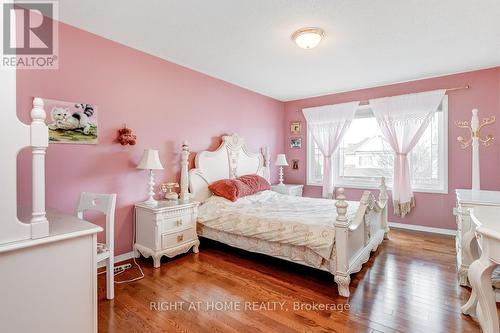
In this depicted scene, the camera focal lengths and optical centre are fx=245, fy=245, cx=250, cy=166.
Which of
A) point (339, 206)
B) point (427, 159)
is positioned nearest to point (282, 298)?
point (339, 206)

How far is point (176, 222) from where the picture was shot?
283 cm

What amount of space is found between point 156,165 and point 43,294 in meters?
1.69

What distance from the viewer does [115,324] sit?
1716mm

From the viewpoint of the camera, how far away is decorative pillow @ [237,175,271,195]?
3.81m

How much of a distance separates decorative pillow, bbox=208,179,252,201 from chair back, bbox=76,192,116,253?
1544mm

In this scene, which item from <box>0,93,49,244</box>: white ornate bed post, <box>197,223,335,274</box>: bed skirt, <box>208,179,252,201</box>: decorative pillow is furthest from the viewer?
<box>208,179,252,201</box>: decorative pillow

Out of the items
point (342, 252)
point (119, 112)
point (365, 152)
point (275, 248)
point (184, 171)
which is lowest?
point (275, 248)

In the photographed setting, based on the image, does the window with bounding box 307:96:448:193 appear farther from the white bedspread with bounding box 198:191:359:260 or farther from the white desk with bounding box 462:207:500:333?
the white desk with bounding box 462:207:500:333

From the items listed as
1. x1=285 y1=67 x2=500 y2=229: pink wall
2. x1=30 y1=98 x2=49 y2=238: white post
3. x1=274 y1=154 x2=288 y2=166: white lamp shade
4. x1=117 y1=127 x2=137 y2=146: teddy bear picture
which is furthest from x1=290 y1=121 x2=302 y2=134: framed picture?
x1=30 y1=98 x2=49 y2=238: white post

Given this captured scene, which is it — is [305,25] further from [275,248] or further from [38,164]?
[38,164]

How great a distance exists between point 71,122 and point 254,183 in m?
2.45

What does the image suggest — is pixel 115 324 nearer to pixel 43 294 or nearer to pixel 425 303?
pixel 43 294

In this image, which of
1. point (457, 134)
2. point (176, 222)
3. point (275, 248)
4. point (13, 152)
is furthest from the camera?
point (457, 134)

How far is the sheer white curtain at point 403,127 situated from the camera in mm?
3807
